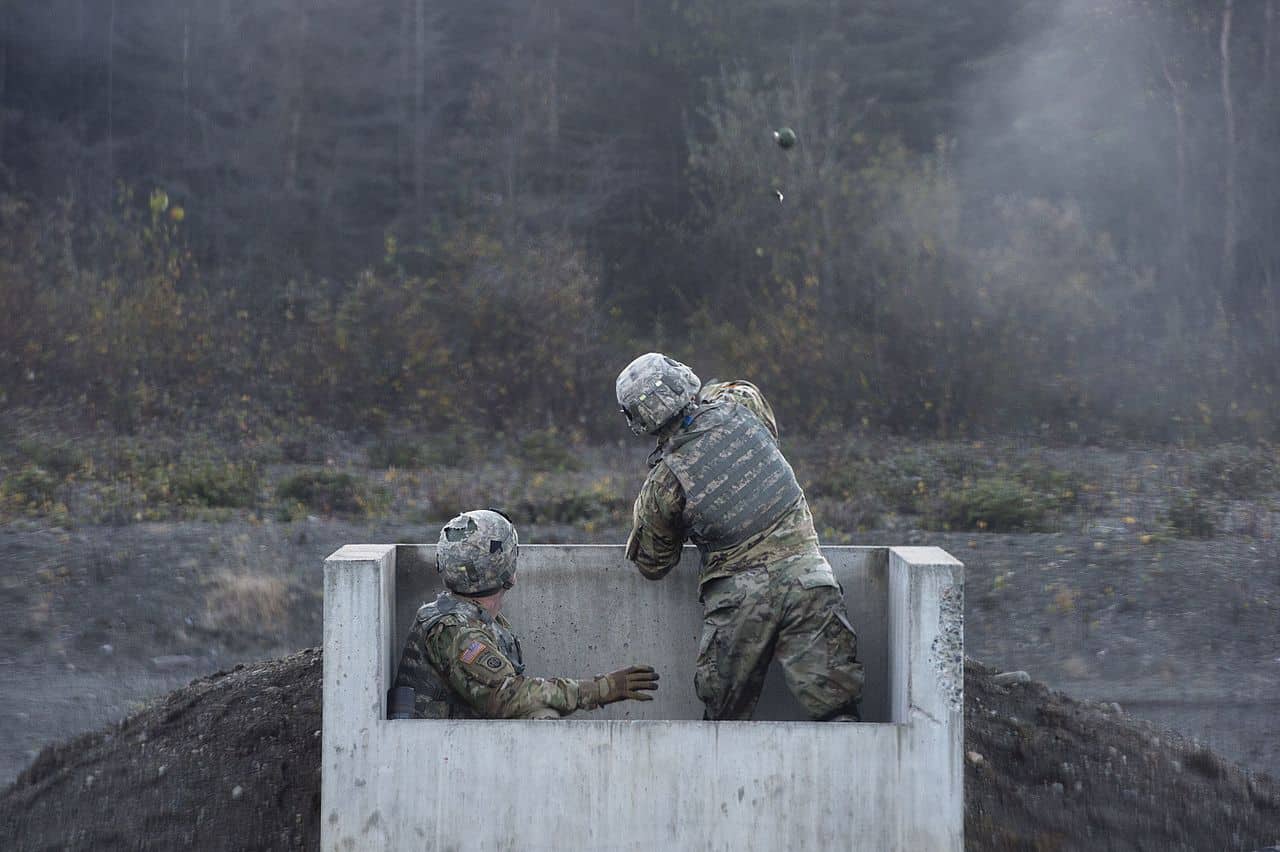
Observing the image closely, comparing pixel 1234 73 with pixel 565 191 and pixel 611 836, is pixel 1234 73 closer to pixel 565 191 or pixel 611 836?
pixel 565 191

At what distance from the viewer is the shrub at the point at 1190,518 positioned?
11500 millimetres

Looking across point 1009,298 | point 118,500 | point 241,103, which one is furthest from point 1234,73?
point 118,500

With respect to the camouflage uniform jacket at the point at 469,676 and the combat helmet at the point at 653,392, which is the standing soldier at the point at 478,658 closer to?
the camouflage uniform jacket at the point at 469,676

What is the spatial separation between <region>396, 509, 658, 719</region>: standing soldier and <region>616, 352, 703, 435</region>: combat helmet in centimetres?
75

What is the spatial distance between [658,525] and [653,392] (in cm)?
51

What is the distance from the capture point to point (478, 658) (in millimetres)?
4211

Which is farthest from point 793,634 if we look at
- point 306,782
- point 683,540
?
point 306,782

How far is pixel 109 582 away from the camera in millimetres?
9734

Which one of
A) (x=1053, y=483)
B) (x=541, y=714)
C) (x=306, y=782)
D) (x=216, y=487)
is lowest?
(x=306, y=782)

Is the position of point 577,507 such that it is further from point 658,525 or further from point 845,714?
point 845,714

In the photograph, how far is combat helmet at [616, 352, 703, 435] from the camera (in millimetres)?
4855

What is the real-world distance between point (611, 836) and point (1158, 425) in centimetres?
1470

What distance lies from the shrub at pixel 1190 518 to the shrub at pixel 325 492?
7639 millimetres

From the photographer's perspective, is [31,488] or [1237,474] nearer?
[31,488]
